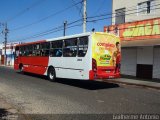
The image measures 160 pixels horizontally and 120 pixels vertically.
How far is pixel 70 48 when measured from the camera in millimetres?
18469

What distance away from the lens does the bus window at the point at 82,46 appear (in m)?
16.8

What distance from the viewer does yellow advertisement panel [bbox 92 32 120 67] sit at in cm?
1659

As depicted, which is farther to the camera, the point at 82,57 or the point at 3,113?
the point at 82,57

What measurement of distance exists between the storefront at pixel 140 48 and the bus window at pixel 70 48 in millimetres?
5908

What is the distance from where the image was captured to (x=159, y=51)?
2322cm

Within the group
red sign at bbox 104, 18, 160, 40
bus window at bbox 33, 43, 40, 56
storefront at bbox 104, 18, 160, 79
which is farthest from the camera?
bus window at bbox 33, 43, 40, 56

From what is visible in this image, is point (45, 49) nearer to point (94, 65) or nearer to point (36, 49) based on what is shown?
point (36, 49)

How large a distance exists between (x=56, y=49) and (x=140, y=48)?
322 inches

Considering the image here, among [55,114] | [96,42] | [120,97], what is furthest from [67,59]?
[55,114]

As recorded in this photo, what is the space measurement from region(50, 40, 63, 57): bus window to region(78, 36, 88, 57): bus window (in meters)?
2.61

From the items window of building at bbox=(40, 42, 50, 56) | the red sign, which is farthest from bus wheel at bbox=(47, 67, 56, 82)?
the red sign

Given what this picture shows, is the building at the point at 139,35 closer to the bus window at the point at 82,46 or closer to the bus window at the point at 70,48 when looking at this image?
the bus window at the point at 70,48

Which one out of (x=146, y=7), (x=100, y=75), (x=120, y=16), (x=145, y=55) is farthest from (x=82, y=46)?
(x=120, y=16)

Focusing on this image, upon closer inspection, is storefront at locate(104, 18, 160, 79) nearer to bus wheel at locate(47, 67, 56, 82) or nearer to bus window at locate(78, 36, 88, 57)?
bus window at locate(78, 36, 88, 57)
